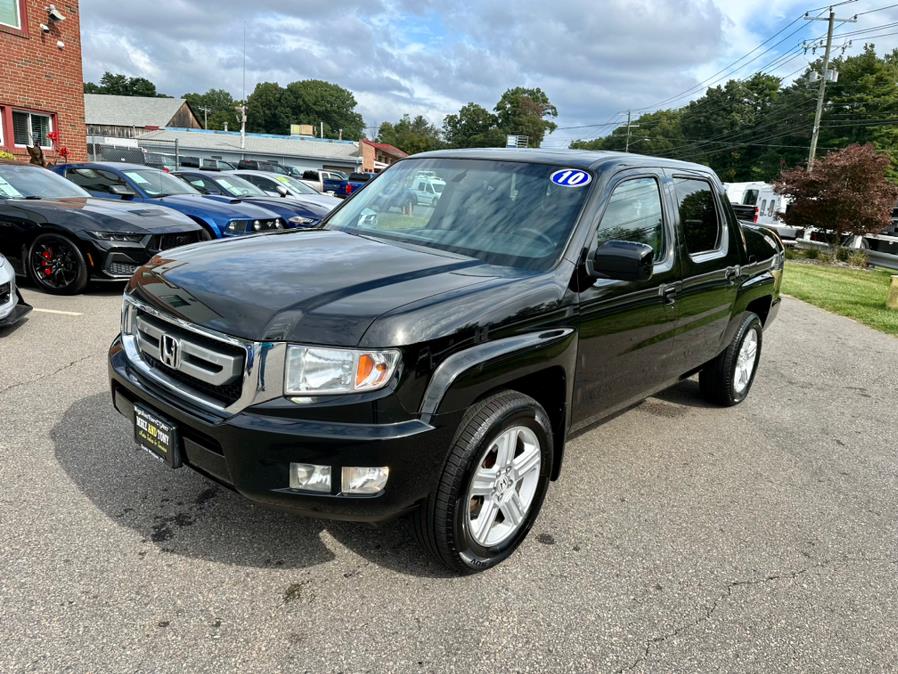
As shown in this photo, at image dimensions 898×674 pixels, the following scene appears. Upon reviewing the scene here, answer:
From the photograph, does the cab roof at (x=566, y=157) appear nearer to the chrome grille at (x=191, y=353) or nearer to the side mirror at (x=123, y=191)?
the chrome grille at (x=191, y=353)

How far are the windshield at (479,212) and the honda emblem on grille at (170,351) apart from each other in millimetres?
1340

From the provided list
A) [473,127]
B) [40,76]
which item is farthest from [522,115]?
[40,76]

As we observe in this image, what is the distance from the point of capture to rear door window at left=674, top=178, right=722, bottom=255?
429 centimetres

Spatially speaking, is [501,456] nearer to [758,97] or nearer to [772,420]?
[772,420]

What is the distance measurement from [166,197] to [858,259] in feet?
58.0

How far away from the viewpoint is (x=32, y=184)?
828 cm

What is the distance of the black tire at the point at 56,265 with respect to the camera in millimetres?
7555

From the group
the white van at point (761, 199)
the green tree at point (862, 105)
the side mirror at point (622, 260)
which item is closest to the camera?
the side mirror at point (622, 260)

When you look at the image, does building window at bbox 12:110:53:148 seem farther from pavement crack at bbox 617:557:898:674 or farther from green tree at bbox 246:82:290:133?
green tree at bbox 246:82:290:133

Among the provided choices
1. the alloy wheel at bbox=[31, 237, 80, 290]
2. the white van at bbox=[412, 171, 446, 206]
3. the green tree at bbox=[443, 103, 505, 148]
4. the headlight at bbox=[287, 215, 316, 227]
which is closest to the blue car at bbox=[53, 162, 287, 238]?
the headlight at bbox=[287, 215, 316, 227]

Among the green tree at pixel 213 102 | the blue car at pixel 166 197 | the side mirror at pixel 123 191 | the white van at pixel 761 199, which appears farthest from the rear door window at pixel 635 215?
the green tree at pixel 213 102

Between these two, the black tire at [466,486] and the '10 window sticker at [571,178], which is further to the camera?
the '10 window sticker at [571,178]

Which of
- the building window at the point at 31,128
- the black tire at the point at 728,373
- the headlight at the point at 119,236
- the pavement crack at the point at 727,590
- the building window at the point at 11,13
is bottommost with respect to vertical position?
the pavement crack at the point at 727,590

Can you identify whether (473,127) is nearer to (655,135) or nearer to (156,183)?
(655,135)
